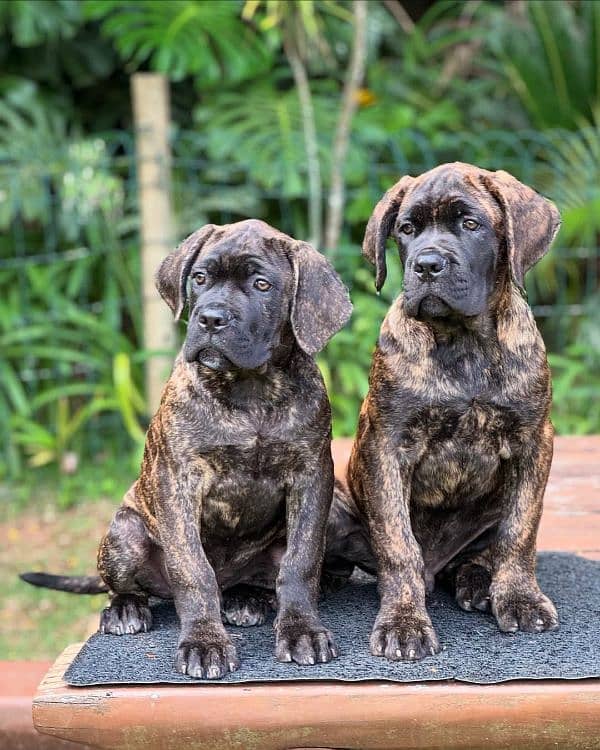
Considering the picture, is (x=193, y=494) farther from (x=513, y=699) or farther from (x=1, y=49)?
(x=1, y=49)

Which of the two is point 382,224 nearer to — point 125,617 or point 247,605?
point 247,605

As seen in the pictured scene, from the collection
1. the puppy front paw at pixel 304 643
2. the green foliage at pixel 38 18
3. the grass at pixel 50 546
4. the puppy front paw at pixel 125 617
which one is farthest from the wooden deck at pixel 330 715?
the green foliage at pixel 38 18

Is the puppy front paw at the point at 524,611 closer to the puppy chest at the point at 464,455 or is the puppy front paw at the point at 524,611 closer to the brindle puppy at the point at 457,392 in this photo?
the brindle puppy at the point at 457,392

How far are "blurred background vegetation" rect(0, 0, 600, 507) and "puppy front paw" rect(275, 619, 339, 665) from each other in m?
4.06

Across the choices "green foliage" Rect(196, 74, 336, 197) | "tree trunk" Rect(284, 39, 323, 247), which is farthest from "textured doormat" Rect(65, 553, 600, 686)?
"green foliage" Rect(196, 74, 336, 197)

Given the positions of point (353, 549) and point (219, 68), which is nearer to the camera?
point (353, 549)

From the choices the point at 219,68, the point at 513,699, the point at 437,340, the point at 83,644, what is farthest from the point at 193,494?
the point at 219,68

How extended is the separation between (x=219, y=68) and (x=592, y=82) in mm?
2819

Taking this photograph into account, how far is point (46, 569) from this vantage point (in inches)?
290

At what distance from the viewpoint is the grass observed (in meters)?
6.76

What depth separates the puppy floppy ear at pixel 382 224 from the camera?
396cm

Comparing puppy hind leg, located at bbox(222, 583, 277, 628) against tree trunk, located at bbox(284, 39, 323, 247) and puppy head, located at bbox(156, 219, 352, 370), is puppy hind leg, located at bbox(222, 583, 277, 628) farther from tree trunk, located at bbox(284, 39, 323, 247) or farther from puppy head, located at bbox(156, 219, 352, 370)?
tree trunk, located at bbox(284, 39, 323, 247)

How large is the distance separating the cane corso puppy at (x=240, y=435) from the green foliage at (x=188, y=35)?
4.31 m

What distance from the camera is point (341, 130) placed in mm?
7902
